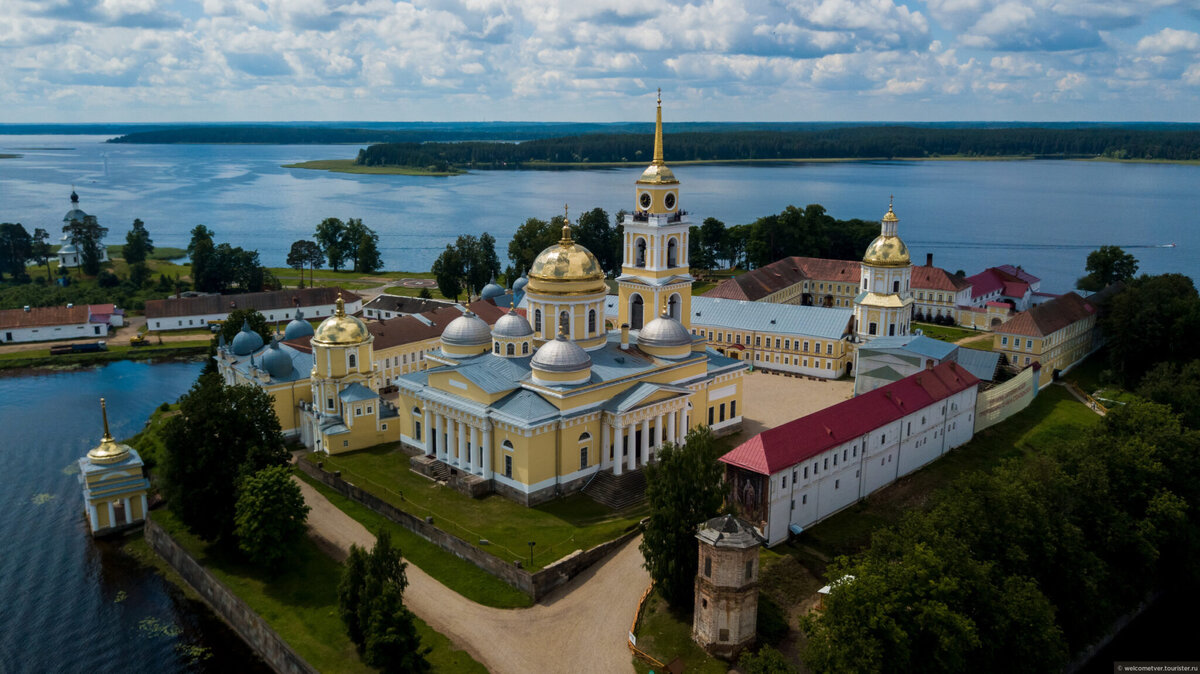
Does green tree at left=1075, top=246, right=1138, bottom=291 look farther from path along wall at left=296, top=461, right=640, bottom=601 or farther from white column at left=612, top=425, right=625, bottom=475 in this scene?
path along wall at left=296, top=461, right=640, bottom=601

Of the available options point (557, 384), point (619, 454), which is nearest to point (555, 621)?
point (619, 454)

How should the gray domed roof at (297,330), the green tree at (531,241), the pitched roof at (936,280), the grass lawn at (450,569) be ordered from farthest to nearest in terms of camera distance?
the green tree at (531,241) → the pitched roof at (936,280) → the gray domed roof at (297,330) → the grass lawn at (450,569)

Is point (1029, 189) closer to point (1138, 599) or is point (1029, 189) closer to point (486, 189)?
point (486, 189)

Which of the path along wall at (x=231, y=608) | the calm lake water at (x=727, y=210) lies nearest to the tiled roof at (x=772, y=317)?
the path along wall at (x=231, y=608)

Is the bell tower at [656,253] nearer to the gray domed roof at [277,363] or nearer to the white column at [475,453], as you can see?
the white column at [475,453]

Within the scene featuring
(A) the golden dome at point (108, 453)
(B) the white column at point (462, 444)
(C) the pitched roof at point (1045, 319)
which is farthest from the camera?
(C) the pitched roof at point (1045, 319)

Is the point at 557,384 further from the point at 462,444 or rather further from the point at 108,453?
the point at 108,453
